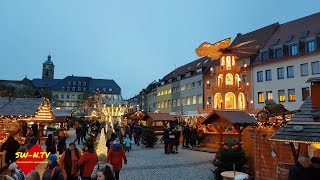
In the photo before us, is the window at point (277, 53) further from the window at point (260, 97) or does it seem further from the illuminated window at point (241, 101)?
the illuminated window at point (241, 101)

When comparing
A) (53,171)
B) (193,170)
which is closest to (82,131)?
(193,170)

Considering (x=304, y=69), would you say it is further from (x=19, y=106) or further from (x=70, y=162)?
(x=70, y=162)

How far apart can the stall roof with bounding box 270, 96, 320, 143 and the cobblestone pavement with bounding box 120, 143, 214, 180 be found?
216 inches

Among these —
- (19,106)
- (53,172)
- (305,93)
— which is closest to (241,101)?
(305,93)

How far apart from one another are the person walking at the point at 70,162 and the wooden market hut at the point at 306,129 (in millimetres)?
5468

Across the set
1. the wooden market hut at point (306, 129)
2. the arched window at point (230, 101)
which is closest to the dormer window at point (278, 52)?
the arched window at point (230, 101)

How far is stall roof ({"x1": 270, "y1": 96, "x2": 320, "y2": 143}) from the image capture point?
8.15 metres

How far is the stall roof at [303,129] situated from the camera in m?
8.15

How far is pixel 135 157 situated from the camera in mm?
21000

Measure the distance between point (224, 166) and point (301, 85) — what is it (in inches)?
1207

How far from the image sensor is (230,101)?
32062 mm

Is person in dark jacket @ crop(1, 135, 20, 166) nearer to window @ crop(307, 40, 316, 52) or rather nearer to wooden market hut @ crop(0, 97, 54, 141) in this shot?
wooden market hut @ crop(0, 97, 54, 141)

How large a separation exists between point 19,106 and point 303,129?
19.6 metres

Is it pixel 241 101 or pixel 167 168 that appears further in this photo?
pixel 241 101
